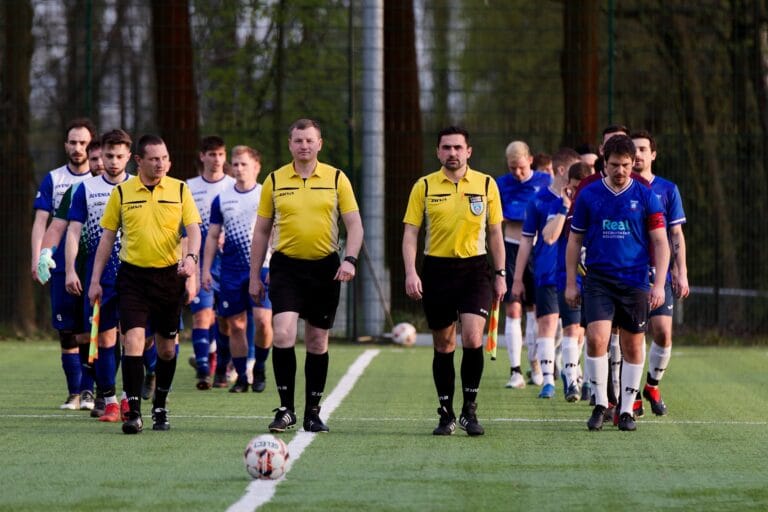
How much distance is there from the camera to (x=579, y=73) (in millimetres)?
20625

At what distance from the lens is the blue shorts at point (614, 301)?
35.6ft

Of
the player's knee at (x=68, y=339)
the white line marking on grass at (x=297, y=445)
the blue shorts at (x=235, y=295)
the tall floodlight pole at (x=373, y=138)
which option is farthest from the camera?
the tall floodlight pole at (x=373, y=138)

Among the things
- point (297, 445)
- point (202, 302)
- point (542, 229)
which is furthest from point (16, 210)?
point (297, 445)

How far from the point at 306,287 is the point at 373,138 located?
32.4 ft

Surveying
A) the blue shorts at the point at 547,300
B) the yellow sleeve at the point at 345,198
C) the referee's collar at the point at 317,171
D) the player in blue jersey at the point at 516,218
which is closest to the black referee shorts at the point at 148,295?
the referee's collar at the point at 317,171

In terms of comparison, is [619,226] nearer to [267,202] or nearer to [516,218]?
[267,202]

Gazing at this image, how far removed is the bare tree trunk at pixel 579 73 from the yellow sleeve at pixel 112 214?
10.4 meters

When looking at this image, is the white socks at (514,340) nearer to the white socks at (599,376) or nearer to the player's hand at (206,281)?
the player's hand at (206,281)

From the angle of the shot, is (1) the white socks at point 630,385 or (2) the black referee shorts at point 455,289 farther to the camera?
(1) the white socks at point 630,385

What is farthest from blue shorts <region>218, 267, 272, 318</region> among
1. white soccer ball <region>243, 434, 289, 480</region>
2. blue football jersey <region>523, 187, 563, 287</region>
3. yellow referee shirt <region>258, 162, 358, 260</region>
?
white soccer ball <region>243, 434, 289, 480</region>

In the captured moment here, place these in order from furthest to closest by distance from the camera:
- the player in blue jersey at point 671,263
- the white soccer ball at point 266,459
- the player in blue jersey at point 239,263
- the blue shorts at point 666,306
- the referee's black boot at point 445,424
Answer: the player in blue jersey at point 239,263, the blue shorts at point 666,306, the player in blue jersey at point 671,263, the referee's black boot at point 445,424, the white soccer ball at point 266,459

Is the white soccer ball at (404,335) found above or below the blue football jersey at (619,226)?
below

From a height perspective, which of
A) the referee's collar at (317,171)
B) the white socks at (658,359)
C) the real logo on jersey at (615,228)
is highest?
the referee's collar at (317,171)

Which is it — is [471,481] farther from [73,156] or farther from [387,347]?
[387,347]
